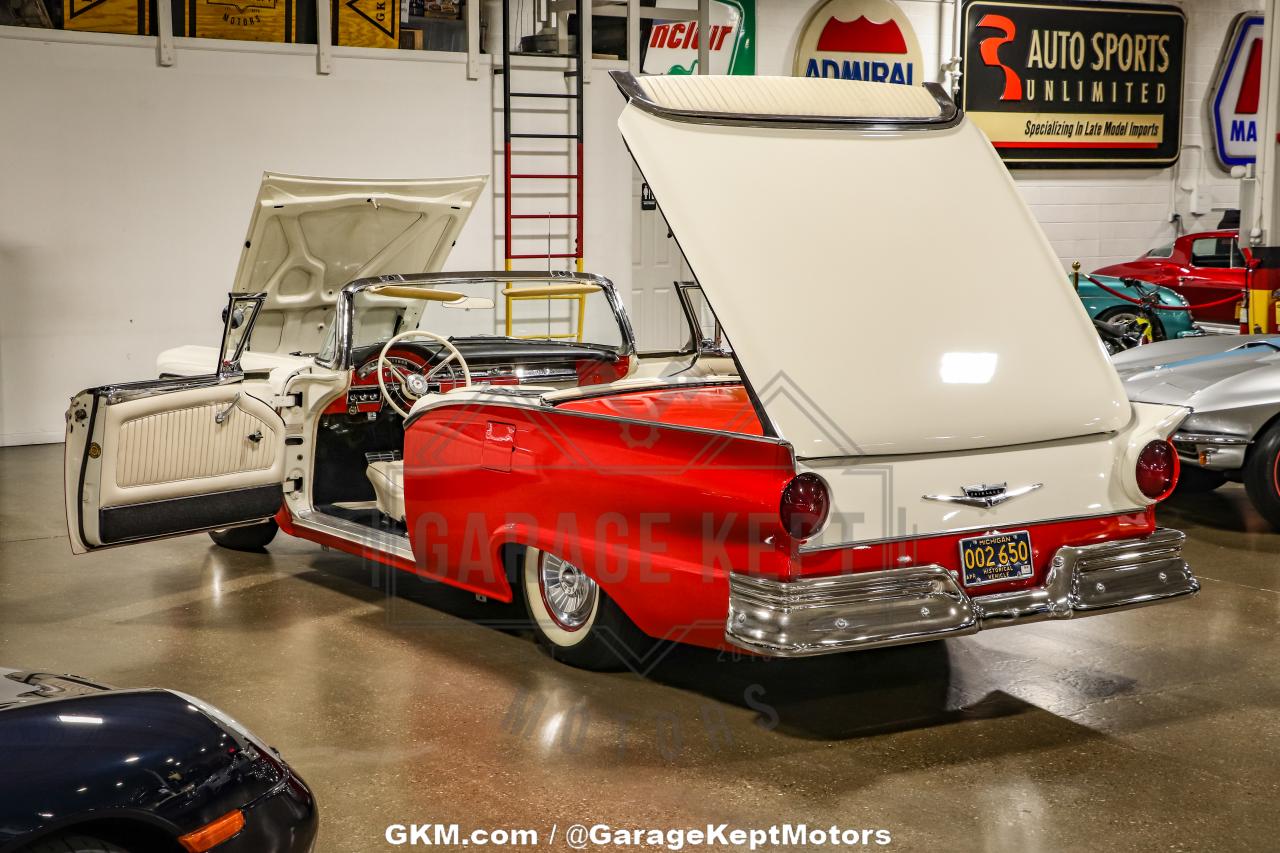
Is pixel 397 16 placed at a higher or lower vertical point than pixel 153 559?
higher

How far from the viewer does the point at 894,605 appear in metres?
3.88

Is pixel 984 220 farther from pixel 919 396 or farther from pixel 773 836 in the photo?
pixel 773 836

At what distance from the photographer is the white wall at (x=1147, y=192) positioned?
18.4 metres

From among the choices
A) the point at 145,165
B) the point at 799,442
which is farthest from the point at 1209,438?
the point at 145,165

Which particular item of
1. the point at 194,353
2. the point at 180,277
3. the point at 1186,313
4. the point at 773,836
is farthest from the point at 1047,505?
the point at 1186,313

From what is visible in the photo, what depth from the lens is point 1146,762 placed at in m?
4.01

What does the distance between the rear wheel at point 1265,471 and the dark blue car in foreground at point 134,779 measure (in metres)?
5.78

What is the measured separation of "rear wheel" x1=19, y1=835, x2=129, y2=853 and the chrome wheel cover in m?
2.50

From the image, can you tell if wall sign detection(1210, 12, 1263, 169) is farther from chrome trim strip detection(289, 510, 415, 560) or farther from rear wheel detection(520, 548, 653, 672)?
rear wheel detection(520, 548, 653, 672)

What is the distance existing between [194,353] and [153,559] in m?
1.44

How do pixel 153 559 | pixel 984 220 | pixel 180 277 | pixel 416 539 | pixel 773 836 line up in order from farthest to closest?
pixel 180 277
pixel 153 559
pixel 416 539
pixel 984 220
pixel 773 836

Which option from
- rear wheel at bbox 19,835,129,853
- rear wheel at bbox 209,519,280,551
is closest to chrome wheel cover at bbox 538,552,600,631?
rear wheel at bbox 209,519,280,551

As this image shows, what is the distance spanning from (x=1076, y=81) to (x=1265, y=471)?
12.6 m

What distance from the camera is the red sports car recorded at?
614 inches
